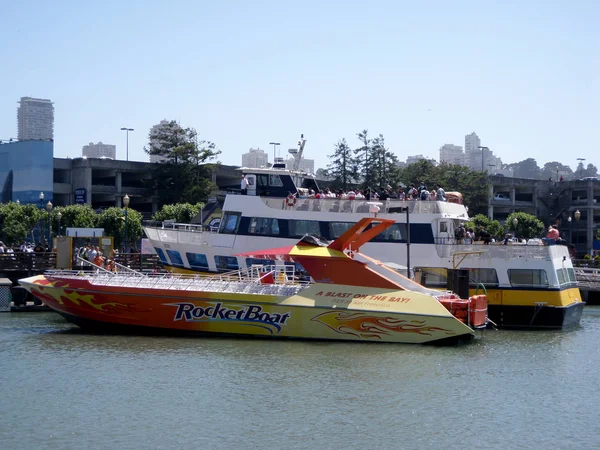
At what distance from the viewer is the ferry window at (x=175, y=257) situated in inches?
1205

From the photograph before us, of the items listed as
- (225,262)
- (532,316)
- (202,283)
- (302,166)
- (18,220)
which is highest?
(302,166)

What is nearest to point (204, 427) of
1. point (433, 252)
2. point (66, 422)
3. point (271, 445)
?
point (271, 445)

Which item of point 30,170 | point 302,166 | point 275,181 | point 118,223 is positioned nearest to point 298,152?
point 275,181

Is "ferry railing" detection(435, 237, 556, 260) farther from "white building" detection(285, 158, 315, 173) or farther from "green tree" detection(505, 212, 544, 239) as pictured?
"green tree" detection(505, 212, 544, 239)

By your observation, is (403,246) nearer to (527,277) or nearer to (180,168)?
(527,277)

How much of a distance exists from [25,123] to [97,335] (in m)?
177

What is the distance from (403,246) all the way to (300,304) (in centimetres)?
647

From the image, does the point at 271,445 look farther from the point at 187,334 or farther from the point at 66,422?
the point at 187,334

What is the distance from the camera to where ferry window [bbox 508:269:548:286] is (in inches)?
1075

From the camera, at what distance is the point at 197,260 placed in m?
30.1

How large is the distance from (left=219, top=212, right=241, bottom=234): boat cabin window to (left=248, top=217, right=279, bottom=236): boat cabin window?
583 mm

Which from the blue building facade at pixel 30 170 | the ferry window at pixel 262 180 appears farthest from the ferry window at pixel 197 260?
the blue building facade at pixel 30 170

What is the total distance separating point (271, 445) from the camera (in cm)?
1403

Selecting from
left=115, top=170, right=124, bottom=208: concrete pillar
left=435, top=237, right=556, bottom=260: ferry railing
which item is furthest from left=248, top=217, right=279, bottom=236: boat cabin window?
left=115, top=170, right=124, bottom=208: concrete pillar
